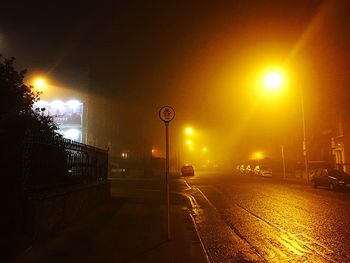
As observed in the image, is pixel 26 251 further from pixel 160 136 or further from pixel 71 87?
pixel 160 136

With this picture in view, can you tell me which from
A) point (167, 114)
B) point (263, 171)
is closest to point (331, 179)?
point (167, 114)

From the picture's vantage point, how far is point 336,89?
160ft

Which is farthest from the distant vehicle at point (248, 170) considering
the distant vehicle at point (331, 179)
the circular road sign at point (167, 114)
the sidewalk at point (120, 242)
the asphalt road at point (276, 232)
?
the circular road sign at point (167, 114)

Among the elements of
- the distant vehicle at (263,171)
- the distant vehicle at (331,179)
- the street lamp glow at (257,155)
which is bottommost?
the distant vehicle at (331,179)

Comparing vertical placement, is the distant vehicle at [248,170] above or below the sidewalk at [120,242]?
above

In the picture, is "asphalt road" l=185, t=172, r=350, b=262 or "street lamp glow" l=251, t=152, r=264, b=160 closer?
"asphalt road" l=185, t=172, r=350, b=262

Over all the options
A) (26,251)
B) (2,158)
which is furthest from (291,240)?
(2,158)

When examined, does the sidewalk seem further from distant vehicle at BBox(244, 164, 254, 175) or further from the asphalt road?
distant vehicle at BBox(244, 164, 254, 175)

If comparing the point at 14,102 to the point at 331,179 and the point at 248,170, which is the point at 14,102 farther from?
the point at 248,170

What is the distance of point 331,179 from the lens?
89.6ft

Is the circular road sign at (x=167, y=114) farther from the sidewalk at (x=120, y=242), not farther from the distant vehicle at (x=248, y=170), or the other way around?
the distant vehicle at (x=248, y=170)

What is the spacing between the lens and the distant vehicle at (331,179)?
26150mm

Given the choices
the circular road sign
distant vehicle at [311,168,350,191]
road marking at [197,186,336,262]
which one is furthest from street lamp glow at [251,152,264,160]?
the circular road sign

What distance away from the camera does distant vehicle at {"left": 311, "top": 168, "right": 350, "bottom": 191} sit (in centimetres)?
2615
